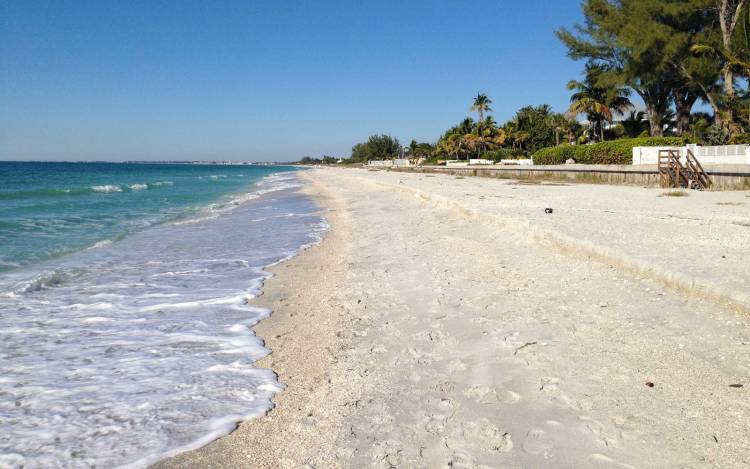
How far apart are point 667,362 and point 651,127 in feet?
144

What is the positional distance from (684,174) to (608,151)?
585 inches

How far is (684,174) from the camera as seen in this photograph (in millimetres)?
20125

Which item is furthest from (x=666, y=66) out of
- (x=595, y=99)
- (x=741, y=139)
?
(x=741, y=139)

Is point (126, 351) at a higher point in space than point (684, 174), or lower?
lower

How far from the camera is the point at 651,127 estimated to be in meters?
41.6

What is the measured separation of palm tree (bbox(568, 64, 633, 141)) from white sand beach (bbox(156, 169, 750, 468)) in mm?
40087

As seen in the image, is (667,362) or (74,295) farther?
(74,295)

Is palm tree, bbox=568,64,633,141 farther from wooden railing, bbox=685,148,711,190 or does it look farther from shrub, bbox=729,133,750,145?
wooden railing, bbox=685,148,711,190

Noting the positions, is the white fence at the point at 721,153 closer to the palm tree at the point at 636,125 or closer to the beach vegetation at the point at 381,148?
the palm tree at the point at 636,125

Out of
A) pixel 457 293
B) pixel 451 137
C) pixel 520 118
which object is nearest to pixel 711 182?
pixel 457 293

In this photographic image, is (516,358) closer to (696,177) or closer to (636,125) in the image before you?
(696,177)

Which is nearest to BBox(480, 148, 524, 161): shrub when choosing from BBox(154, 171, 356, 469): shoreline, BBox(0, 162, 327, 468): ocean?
BBox(0, 162, 327, 468): ocean

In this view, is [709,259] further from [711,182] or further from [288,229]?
[711,182]

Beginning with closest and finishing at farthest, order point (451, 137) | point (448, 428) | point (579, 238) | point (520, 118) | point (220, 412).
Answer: point (448, 428)
point (220, 412)
point (579, 238)
point (520, 118)
point (451, 137)
